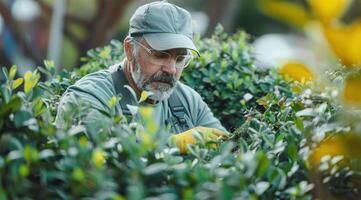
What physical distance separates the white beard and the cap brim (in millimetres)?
168

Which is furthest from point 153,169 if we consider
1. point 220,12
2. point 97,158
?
point 220,12

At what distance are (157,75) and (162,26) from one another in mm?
294

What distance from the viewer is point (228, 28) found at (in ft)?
50.3

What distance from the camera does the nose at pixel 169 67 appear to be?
16.2 ft

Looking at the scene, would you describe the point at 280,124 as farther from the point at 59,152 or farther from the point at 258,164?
the point at 59,152

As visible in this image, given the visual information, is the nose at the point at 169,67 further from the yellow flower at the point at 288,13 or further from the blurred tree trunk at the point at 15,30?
the blurred tree trunk at the point at 15,30

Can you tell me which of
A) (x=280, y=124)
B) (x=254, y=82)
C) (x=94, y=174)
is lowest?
(x=94, y=174)

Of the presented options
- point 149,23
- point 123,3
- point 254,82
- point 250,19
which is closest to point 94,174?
point 149,23

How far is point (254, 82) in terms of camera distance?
20.1ft

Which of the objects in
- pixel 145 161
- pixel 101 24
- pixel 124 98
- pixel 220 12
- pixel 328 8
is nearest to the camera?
pixel 328 8

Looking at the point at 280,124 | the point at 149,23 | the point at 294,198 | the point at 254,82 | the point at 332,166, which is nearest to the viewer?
the point at 294,198

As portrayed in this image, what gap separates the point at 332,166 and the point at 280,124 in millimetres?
870

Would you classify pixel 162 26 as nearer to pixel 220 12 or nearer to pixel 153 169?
pixel 153 169

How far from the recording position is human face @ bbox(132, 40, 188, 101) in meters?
4.95
